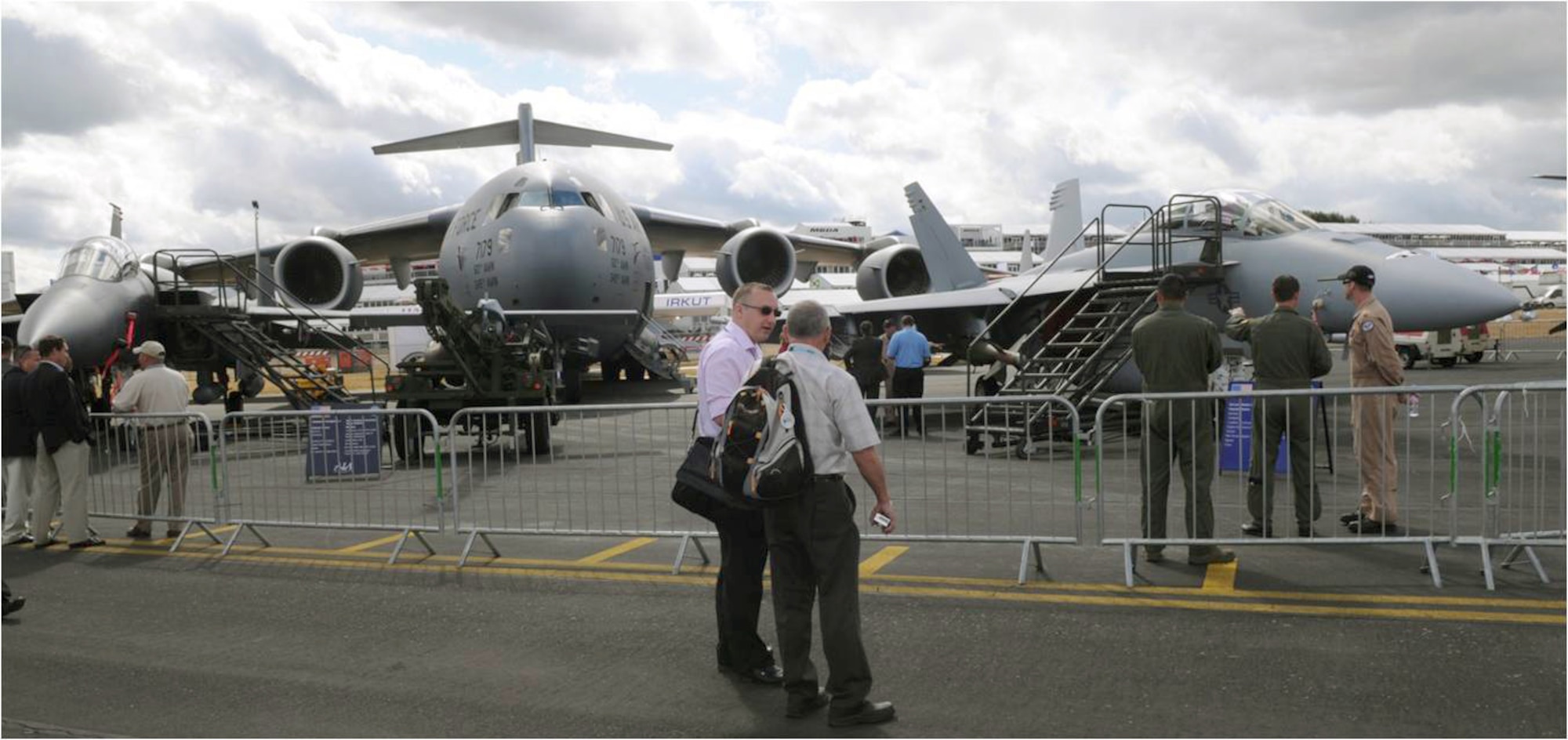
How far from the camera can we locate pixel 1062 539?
21.3 ft

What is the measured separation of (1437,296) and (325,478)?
10.9 metres

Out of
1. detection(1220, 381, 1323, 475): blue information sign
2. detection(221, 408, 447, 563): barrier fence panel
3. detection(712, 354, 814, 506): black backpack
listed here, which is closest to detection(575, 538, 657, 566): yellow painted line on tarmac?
detection(221, 408, 447, 563): barrier fence panel

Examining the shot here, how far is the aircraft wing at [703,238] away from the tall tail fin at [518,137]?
286 cm

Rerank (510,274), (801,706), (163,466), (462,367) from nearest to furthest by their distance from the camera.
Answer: (801,706) < (163,466) < (462,367) < (510,274)

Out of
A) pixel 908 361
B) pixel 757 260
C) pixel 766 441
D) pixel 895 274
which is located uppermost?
pixel 757 260

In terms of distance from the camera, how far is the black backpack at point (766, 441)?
4145 mm

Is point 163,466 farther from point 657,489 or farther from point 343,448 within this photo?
point 657,489

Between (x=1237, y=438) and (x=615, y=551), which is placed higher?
(x=1237, y=438)

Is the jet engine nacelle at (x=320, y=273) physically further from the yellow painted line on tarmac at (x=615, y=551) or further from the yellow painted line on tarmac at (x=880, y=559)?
the yellow painted line on tarmac at (x=880, y=559)

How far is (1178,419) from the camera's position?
6.70 metres

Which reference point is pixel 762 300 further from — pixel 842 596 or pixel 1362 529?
pixel 1362 529

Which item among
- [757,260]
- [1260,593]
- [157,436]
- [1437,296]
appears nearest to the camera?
[1260,593]

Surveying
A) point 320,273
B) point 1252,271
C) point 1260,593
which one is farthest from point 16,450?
point 320,273

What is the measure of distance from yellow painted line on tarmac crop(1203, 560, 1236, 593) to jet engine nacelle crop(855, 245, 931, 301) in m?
17.3
